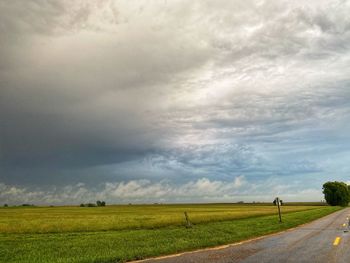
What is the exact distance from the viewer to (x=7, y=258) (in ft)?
56.9

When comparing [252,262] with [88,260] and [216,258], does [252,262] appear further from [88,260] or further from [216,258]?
[88,260]

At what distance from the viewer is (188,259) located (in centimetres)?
1391

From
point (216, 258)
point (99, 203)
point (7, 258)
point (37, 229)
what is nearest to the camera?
point (216, 258)

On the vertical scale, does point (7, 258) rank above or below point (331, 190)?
below

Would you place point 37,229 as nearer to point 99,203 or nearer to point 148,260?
point 148,260

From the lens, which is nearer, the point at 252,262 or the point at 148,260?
the point at 252,262

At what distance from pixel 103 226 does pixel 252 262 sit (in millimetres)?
31641

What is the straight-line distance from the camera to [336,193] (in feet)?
493

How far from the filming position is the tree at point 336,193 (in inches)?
5876

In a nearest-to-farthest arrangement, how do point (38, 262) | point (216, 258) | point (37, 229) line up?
point (216, 258), point (38, 262), point (37, 229)

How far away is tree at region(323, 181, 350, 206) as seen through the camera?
490 feet

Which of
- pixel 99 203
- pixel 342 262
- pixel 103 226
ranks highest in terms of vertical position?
pixel 99 203

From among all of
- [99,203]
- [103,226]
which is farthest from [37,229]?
[99,203]

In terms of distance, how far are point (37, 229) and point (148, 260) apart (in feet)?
96.6
